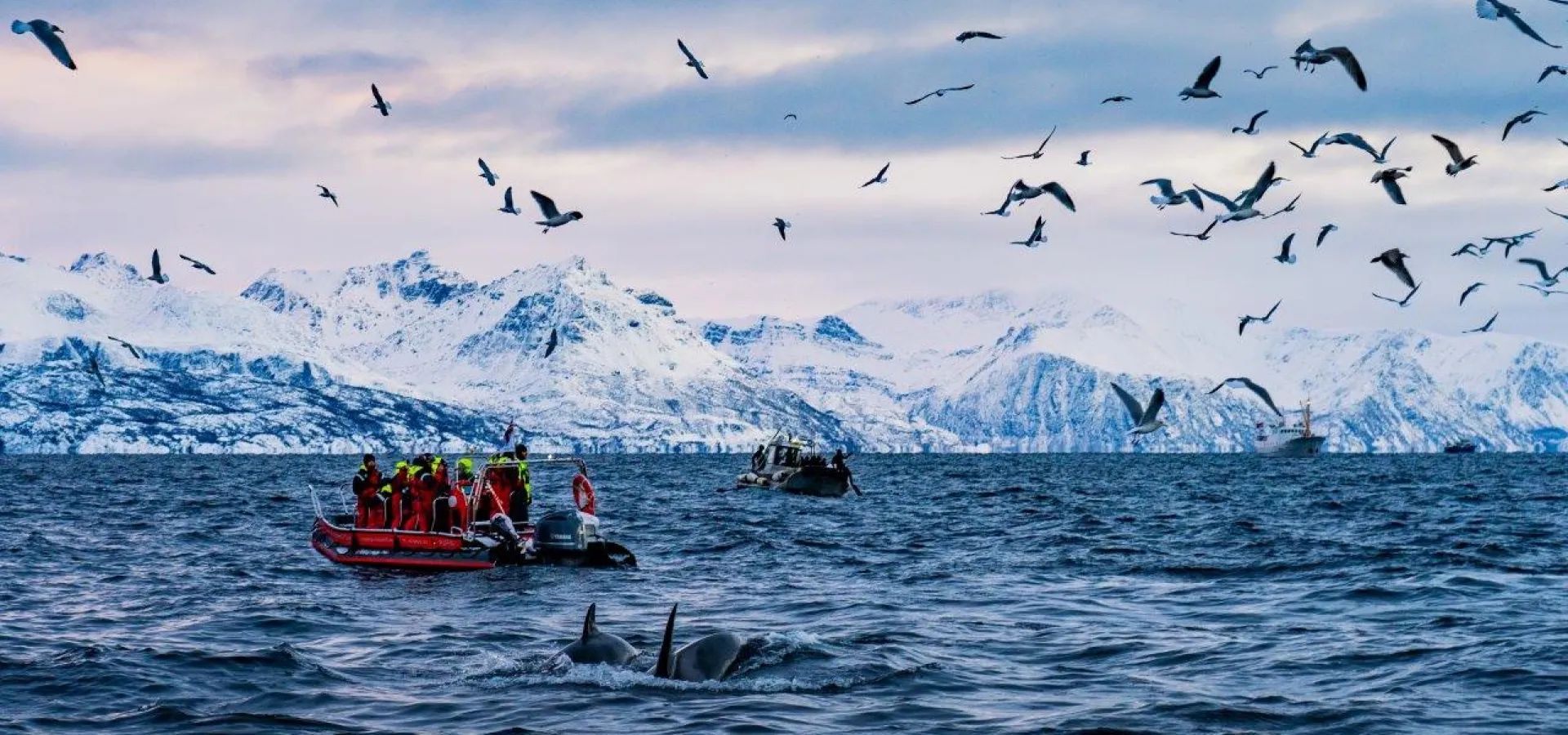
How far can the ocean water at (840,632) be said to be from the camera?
68.5 ft

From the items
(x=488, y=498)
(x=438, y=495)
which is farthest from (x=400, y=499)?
(x=488, y=498)

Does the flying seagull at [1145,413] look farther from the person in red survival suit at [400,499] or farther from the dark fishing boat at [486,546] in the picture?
the person in red survival suit at [400,499]

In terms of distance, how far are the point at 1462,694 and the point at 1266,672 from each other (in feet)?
8.94

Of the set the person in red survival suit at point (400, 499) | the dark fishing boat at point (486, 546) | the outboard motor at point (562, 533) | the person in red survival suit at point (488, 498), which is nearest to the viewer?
the dark fishing boat at point (486, 546)

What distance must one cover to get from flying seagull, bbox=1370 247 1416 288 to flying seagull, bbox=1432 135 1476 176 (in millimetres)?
2944

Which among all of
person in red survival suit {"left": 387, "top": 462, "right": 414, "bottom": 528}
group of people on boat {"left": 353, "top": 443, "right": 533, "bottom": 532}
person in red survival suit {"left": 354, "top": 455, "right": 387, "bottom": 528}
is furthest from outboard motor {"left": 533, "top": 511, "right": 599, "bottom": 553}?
person in red survival suit {"left": 354, "top": 455, "right": 387, "bottom": 528}

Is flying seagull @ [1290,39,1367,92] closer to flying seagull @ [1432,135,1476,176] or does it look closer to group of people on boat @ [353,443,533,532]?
flying seagull @ [1432,135,1476,176]

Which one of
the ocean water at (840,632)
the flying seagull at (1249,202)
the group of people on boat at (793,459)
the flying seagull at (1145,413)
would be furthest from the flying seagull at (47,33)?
the group of people on boat at (793,459)

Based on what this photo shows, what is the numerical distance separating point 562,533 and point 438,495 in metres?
3.39

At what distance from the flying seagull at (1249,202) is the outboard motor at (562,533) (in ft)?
58.2

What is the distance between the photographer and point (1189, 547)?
4806cm

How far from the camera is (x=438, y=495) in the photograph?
41.7 m

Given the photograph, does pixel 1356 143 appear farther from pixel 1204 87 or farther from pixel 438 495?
pixel 438 495

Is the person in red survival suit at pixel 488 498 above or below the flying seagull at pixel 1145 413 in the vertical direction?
below
